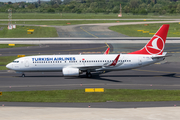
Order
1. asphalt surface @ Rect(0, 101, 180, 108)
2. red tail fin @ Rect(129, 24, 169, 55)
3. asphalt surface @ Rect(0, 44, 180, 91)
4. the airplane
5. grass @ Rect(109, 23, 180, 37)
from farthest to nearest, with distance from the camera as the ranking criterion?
grass @ Rect(109, 23, 180, 37) < red tail fin @ Rect(129, 24, 169, 55) < the airplane < asphalt surface @ Rect(0, 44, 180, 91) < asphalt surface @ Rect(0, 101, 180, 108)

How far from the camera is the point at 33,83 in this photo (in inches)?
1661

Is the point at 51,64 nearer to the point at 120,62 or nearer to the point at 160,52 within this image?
the point at 120,62

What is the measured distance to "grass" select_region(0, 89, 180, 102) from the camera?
32.3 metres

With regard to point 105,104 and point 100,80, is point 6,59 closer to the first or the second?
point 100,80

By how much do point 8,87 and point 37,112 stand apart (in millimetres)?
16130

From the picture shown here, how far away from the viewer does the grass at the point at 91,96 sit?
106 feet

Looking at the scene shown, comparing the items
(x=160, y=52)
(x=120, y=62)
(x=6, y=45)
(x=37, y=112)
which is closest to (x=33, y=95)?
(x=37, y=112)

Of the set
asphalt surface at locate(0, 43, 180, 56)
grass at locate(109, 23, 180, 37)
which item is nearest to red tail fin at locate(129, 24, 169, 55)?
asphalt surface at locate(0, 43, 180, 56)

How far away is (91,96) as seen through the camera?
34188 millimetres

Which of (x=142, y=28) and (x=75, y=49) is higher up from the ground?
(x=142, y=28)

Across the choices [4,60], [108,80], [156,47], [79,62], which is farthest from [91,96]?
[4,60]

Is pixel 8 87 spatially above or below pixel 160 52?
below

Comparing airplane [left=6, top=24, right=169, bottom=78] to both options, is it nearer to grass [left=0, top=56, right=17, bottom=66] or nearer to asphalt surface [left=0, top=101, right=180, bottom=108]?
grass [left=0, top=56, right=17, bottom=66]

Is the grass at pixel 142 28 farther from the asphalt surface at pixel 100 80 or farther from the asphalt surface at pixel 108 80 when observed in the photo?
the asphalt surface at pixel 100 80
